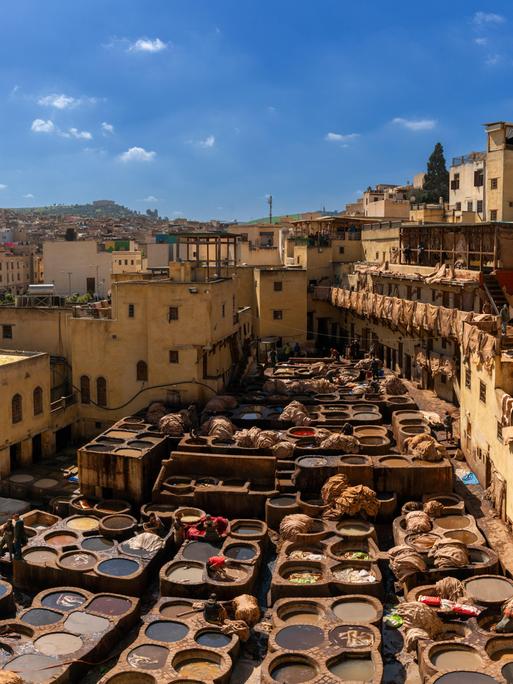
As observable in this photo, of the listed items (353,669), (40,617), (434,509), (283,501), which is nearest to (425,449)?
(434,509)

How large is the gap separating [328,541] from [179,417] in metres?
10.1

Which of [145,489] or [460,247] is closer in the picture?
[145,489]

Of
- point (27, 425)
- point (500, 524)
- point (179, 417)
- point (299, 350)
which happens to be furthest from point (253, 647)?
point (299, 350)

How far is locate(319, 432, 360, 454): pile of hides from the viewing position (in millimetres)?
27297

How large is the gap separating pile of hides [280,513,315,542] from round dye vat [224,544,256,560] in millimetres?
1162

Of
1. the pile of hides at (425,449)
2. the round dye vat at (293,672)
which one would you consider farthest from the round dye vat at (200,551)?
the pile of hides at (425,449)

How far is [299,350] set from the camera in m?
50.3

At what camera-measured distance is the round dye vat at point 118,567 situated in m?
21.3

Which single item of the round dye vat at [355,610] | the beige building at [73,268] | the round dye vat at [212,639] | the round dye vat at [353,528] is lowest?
the round dye vat at [212,639]

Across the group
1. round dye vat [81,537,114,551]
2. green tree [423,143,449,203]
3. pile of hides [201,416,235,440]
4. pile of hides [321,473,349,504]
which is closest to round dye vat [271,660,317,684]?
pile of hides [321,473,349,504]

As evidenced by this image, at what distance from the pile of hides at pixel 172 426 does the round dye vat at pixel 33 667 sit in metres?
13.0

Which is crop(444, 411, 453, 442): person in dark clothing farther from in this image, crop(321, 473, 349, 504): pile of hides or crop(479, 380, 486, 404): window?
crop(321, 473, 349, 504): pile of hides

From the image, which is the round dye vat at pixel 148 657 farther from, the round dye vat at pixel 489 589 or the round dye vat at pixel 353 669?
the round dye vat at pixel 489 589

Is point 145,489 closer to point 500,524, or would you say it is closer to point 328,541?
point 328,541
